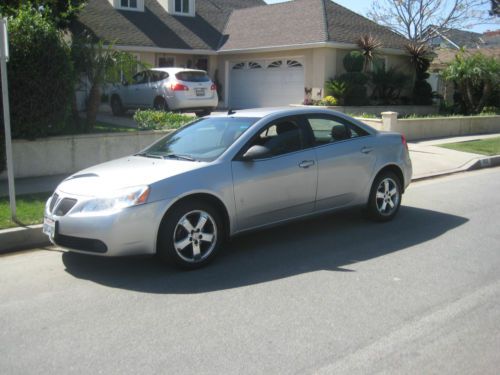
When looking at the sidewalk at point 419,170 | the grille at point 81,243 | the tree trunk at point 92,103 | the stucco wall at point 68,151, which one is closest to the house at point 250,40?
the sidewalk at point 419,170

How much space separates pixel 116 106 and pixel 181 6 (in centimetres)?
874

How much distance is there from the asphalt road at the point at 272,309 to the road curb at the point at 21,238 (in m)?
0.24

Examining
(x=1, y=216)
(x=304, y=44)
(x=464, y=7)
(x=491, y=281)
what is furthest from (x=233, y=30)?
(x=491, y=281)

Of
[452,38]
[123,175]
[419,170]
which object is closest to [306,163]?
[123,175]

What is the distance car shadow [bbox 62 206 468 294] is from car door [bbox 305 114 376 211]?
49 cm

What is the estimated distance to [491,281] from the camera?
17.5 feet

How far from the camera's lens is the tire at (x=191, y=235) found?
5426mm

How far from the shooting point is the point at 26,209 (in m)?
7.57

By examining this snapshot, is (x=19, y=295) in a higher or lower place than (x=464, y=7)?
lower

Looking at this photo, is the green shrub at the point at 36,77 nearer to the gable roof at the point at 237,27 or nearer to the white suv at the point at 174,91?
the white suv at the point at 174,91

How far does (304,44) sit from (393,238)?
16.3 m

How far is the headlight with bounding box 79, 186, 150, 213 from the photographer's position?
5.28 metres

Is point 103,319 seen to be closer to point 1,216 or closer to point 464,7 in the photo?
point 1,216

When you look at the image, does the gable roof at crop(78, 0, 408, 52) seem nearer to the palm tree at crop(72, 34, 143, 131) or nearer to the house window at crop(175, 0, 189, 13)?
the house window at crop(175, 0, 189, 13)
